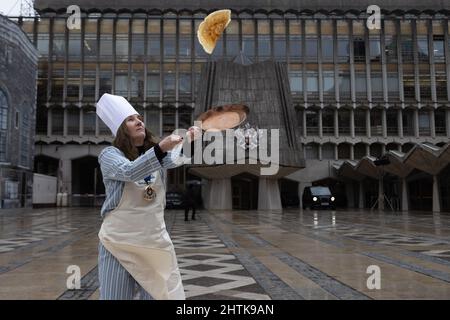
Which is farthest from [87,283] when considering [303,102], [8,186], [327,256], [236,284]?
[303,102]

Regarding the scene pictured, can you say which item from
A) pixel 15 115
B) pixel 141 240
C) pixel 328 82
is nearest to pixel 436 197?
pixel 328 82

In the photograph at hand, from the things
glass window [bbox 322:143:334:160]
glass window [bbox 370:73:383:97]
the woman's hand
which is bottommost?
the woman's hand

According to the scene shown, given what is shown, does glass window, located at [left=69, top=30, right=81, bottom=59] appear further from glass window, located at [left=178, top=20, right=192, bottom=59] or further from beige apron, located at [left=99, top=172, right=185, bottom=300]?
beige apron, located at [left=99, top=172, right=185, bottom=300]

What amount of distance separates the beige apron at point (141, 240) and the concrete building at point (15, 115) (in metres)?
35.4

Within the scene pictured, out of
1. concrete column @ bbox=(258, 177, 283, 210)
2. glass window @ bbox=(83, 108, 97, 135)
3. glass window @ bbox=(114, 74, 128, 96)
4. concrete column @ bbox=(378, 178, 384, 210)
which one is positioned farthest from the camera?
glass window @ bbox=(114, 74, 128, 96)

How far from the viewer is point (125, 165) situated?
2846 millimetres

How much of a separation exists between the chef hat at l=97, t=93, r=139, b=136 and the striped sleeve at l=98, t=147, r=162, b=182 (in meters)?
0.19

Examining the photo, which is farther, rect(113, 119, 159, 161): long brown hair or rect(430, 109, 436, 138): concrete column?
rect(430, 109, 436, 138): concrete column

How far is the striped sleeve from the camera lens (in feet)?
8.94

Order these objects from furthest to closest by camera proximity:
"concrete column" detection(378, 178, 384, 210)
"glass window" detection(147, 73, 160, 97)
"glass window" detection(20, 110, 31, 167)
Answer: "glass window" detection(147, 73, 160, 97) < "glass window" detection(20, 110, 31, 167) < "concrete column" detection(378, 178, 384, 210)

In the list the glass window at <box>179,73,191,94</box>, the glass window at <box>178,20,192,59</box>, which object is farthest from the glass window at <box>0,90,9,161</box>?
the glass window at <box>178,20,192,59</box>

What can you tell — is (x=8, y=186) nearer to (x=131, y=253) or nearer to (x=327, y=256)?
(x=327, y=256)

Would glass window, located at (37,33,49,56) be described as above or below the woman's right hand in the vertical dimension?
above

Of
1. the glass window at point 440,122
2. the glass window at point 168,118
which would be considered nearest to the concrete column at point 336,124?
the glass window at point 440,122
